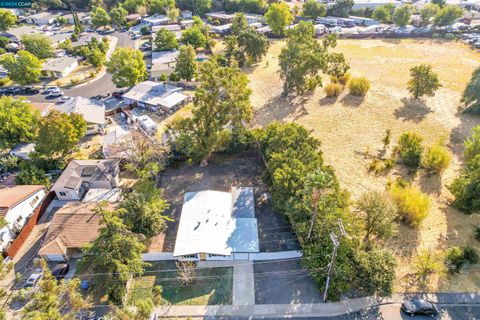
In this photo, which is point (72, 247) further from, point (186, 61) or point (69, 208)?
point (186, 61)

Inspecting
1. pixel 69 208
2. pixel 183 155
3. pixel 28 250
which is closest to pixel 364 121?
pixel 183 155

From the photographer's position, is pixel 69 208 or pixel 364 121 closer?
pixel 69 208

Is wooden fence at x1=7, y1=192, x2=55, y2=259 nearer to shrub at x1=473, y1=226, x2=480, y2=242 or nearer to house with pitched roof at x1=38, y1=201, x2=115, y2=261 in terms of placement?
house with pitched roof at x1=38, y1=201, x2=115, y2=261

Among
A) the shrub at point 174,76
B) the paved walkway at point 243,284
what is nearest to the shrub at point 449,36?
the shrub at point 174,76

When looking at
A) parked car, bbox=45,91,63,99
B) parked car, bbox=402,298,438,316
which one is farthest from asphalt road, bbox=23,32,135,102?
parked car, bbox=402,298,438,316

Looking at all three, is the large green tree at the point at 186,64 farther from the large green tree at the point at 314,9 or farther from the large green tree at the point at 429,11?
the large green tree at the point at 429,11
